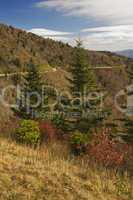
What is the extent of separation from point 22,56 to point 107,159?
3878 inches

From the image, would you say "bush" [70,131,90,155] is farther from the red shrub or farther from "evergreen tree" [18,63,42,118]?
"evergreen tree" [18,63,42,118]

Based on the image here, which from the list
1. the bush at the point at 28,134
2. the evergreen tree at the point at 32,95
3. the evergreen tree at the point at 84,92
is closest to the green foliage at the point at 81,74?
the evergreen tree at the point at 84,92

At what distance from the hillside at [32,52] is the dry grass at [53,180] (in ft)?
256

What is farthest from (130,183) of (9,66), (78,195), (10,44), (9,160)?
(10,44)

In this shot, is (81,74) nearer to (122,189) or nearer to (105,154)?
(105,154)

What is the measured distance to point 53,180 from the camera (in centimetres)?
934

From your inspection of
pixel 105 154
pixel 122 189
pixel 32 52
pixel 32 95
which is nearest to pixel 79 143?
pixel 105 154

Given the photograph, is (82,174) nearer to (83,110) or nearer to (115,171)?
(115,171)

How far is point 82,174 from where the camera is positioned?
33.4 ft

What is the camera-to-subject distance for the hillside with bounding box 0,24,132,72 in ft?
329

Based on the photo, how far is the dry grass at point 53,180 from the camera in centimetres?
862

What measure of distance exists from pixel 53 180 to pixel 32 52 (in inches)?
4592

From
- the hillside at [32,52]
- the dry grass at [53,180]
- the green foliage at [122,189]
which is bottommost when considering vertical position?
the green foliage at [122,189]

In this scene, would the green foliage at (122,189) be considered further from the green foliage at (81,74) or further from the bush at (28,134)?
the green foliage at (81,74)
